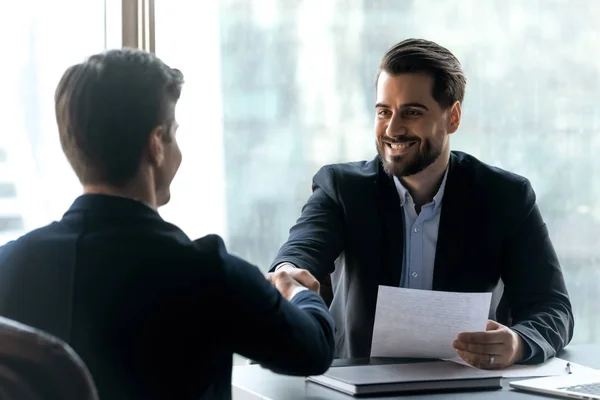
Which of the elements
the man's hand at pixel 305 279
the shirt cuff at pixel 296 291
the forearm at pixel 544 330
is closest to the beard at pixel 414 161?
the forearm at pixel 544 330

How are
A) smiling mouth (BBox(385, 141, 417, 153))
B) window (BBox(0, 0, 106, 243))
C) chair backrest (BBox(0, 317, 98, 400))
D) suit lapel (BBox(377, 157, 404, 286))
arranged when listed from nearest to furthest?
chair backrest (BBox(0, 317, 98, 400))
suit lapel (BBox(377, 157, 404, 286))
smiling mouth (BBox(385, 141, 417, 153))
window (BBox(0, 0, 106, 243))

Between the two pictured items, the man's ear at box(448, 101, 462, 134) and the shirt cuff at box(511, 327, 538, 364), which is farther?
the man's ear at box(448, 101, 462, 134)

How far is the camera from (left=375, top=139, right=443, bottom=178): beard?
8.08ft

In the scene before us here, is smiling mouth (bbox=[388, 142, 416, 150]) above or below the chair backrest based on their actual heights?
above

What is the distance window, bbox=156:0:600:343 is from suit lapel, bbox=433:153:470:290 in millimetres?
900

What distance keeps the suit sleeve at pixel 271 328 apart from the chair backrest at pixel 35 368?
15.7 inches

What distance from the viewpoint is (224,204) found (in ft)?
10.4

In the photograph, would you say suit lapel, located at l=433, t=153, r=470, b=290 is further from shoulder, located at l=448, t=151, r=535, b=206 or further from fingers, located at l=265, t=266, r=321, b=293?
fingers, located at l=265, t=266, r=321, b=293

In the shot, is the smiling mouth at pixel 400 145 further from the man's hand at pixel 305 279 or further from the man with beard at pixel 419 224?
the man's hand at pixel 305 279

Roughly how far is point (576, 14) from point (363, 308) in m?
1.88

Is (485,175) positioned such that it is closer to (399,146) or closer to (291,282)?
(399,146)

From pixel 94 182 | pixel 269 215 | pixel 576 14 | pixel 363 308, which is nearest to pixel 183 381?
pixel 94 182

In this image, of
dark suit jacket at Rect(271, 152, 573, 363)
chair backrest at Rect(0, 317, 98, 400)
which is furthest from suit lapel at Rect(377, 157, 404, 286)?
chair backrest at Rect(0, 317, 98, 400)

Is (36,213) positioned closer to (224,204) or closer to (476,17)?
(224,204)
